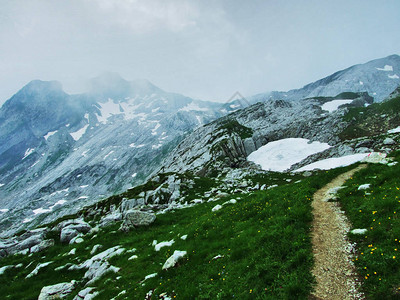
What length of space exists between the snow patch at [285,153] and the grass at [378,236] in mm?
54661

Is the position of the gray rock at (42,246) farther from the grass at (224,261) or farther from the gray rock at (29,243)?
the gray rock at (29,243)

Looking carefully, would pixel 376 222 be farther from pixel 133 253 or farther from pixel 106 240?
pixel 106 240

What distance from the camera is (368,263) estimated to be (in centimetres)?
614

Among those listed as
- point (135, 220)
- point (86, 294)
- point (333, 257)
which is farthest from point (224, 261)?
point (135, 220)

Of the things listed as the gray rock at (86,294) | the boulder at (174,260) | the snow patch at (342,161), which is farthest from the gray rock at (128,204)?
the snow patch at (342,161)

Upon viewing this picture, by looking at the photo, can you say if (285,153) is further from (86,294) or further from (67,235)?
(86,294)

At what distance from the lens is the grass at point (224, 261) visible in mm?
6973

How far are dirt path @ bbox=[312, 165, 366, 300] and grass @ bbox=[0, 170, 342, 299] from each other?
0.36 metres

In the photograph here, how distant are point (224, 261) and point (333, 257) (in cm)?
→ 466

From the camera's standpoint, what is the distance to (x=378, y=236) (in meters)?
7.19

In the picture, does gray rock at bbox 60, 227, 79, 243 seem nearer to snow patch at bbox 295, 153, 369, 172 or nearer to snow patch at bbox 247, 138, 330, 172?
snow patch at bbox 295, 153, 369, 172

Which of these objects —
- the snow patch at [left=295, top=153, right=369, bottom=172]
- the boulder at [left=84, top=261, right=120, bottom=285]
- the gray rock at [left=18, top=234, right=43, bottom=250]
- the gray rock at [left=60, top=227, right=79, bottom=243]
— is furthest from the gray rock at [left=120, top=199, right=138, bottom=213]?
the snow patch at [left=295, top=153, right=369, bottom=172]

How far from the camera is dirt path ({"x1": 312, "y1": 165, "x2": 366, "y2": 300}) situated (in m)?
5.81

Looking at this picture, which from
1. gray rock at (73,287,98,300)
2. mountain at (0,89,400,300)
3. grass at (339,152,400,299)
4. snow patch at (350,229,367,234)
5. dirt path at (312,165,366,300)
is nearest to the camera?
grass at (339,152,400,299)
